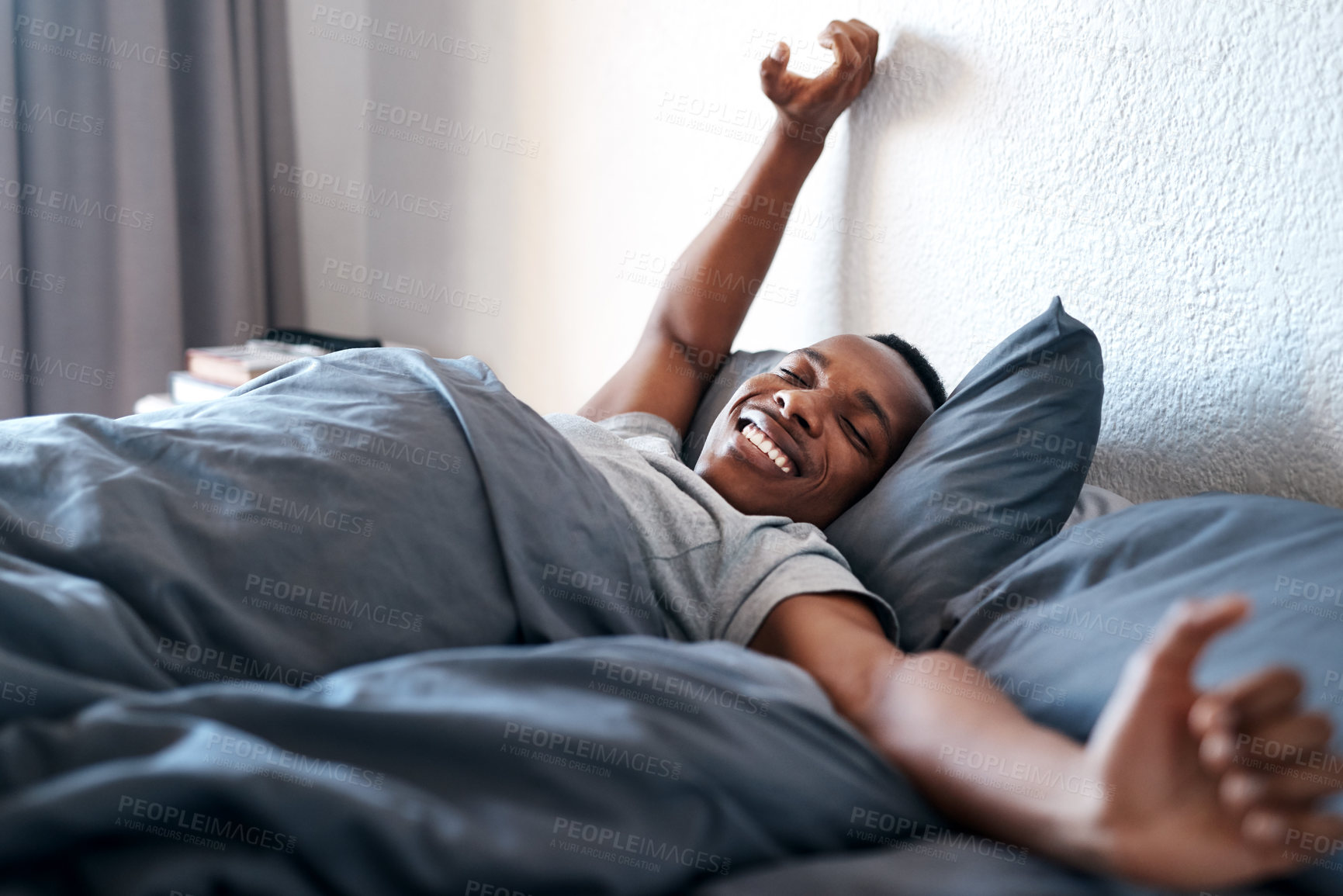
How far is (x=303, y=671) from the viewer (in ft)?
2.59

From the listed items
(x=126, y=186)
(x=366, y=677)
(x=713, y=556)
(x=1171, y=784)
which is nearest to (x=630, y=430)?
(x=713, y=556)

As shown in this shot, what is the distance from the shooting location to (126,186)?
226 centimetres

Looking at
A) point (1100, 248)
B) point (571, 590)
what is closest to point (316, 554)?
point (571, 590)

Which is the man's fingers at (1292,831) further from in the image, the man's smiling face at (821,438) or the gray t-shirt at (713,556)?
the man's smiling face at (821,438)

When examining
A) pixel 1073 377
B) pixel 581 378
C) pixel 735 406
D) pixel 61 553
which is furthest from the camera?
pixel 581 378

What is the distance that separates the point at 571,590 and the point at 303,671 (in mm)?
239

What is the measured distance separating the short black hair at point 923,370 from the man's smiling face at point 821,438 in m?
0.05

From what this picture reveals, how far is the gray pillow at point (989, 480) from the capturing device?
99 centimetres

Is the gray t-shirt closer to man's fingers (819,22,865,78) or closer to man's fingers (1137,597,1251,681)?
man's fingers (1137,597,1251,681)

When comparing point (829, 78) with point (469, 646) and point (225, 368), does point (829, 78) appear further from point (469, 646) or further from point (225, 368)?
point (225, 368)

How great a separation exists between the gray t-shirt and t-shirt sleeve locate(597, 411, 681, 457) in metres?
0.23

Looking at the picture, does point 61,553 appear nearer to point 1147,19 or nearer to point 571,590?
point 571,590

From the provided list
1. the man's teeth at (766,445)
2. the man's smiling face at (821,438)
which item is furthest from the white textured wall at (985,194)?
the man's teeth at (766,445)

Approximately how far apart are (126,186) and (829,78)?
5.64ft
